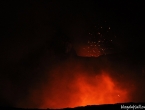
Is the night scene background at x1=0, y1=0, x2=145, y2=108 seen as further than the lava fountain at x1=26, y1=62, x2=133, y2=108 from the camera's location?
No

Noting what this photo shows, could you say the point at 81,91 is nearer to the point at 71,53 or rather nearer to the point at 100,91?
the point at 100,91

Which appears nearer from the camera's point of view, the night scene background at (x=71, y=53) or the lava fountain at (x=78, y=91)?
the night scene background at (x=71, y=53)

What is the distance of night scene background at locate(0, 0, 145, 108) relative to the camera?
2949mm

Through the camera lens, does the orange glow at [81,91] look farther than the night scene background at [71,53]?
Yes

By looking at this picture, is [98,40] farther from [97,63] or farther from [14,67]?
[14,67]

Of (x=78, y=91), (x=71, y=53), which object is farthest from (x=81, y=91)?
(x=71, y=53)

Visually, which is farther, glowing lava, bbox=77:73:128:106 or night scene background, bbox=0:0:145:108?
glowing lava, bbox=77:73:128:106

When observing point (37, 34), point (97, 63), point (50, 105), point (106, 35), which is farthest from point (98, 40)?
point (50, 105)

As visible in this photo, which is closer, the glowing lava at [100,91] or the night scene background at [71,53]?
the night scene background at [71,53]

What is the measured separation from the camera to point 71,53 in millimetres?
3461

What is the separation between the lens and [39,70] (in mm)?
3424

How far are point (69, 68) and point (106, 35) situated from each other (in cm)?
97

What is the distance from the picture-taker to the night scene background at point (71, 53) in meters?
2.95

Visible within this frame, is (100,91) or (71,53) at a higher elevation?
(71,53)
